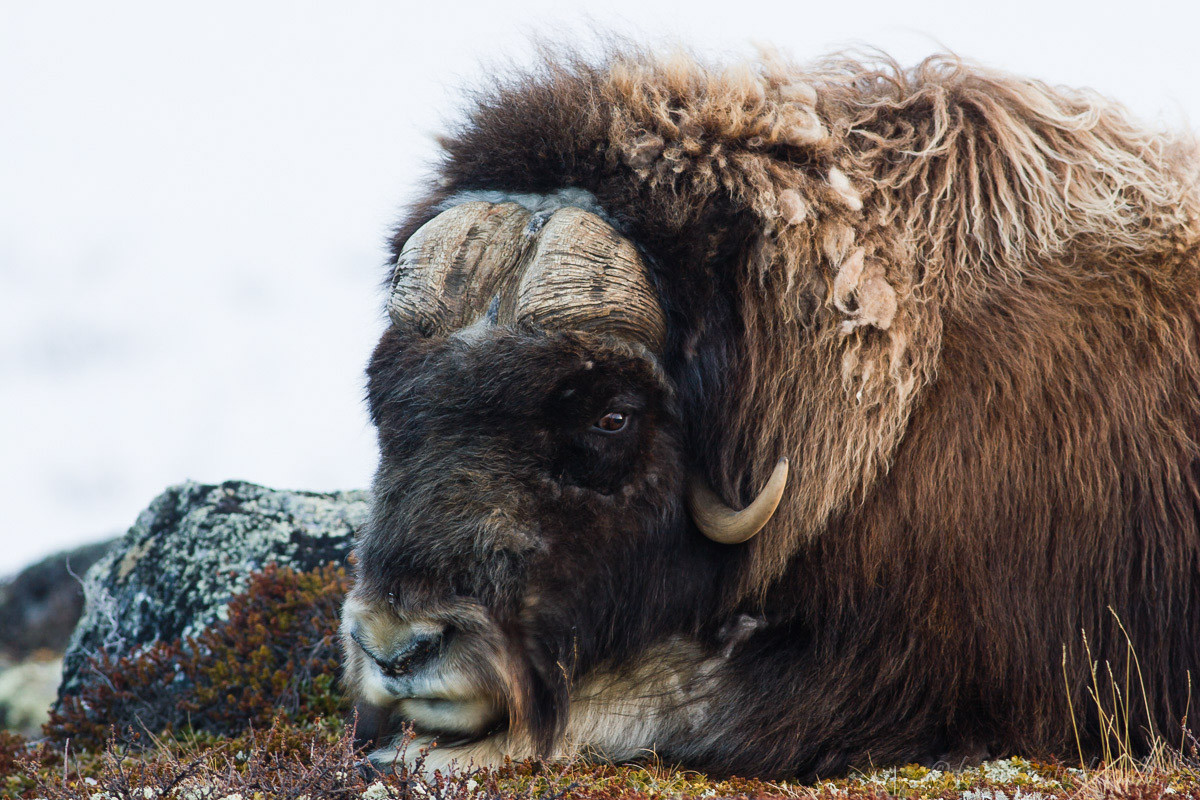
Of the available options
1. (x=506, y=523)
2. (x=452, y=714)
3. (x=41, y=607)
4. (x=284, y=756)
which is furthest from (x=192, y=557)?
(x=41, y=607)

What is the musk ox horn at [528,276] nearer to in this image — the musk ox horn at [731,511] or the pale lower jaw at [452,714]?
the musk ox horn at [731,511]

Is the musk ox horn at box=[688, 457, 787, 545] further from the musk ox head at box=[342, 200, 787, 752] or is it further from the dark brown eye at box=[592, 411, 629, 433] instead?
the dark brown eye at box=[592, 411, 629, 433]

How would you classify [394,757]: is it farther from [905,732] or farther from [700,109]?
[700,109]

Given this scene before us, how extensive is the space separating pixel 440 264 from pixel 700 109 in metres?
0.79

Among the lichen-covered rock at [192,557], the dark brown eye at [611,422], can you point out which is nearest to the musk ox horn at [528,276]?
the dark brown eye at [611,422]

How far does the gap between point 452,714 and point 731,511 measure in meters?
0.84

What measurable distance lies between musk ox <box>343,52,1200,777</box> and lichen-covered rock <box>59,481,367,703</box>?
6.67ft

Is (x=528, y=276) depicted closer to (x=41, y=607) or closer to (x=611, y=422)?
(x=611, y=422)

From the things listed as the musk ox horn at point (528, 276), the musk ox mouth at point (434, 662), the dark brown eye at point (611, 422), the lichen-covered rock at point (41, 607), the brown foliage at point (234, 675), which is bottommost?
the lichen-covered rock at point (41, 607)

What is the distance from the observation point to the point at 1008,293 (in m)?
2.61

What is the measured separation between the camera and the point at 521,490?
2.43 meters

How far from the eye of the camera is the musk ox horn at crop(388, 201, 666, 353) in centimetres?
249

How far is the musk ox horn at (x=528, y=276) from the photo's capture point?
2486mm

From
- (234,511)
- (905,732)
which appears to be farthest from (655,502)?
(234,511)
